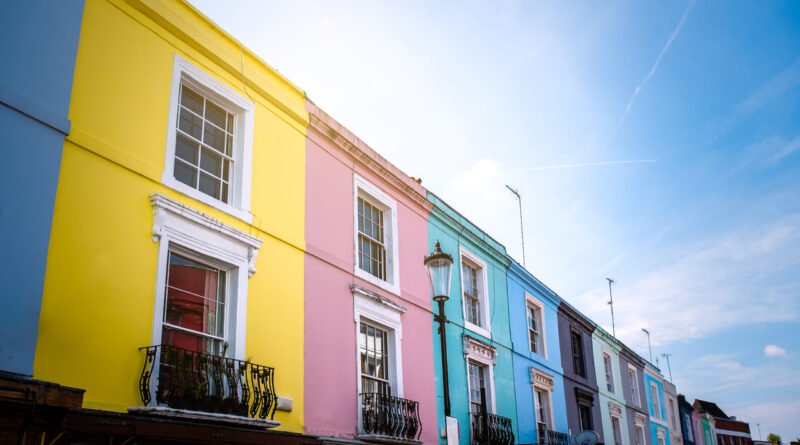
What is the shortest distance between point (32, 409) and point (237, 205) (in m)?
4.36

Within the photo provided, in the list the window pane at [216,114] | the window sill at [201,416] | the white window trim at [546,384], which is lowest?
the window sill at [201,416]

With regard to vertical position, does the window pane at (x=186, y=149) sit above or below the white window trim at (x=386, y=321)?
above

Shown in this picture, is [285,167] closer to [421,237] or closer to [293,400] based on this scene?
[293,400]

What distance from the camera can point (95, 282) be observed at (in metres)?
8.07

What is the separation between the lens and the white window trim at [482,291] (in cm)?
1639

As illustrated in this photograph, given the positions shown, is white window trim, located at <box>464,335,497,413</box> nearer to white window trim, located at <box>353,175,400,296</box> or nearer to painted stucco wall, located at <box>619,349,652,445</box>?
white window trim, located at <box>353,175,400,296</box>

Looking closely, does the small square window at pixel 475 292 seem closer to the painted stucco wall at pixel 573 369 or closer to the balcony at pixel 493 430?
the balcony at pixel 493 430

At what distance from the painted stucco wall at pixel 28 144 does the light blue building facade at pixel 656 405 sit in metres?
26.4

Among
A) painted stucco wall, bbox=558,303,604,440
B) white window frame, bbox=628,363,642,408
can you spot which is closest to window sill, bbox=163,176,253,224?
painted stucco wall, bbox=558,303,604,440

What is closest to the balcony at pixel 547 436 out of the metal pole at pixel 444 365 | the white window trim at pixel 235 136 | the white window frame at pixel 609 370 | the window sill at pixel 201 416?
the white window frame at pixel 609 370

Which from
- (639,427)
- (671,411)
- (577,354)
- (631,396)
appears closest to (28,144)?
(577,354)

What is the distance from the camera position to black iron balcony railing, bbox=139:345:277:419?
839 centimetres

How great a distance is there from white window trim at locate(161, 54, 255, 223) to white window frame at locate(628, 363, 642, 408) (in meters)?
22.0

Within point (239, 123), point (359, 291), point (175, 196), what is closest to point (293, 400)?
point (359, 291)
